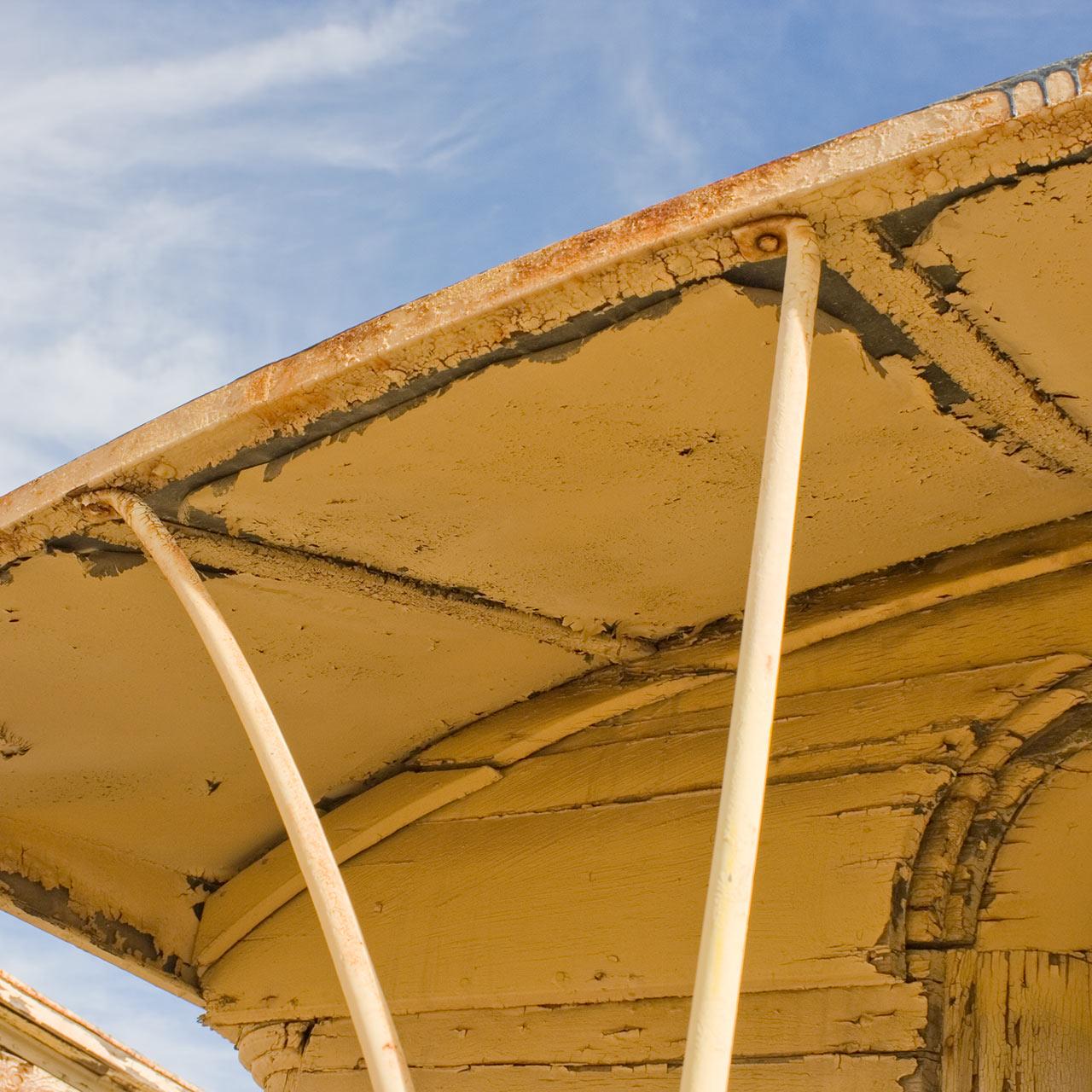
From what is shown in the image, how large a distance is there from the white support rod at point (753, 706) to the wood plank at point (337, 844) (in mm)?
1552

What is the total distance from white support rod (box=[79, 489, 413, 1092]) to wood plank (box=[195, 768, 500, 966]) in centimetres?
108

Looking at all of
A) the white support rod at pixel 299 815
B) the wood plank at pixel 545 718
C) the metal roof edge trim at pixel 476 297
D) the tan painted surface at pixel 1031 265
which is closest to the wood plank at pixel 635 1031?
the wood plank at pixel 545 718

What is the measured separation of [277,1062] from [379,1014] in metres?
1.43

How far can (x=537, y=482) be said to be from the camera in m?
2.27

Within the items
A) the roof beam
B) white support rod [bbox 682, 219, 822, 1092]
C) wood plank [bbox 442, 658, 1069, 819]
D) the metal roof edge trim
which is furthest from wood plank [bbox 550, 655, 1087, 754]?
the metal roof edge trim

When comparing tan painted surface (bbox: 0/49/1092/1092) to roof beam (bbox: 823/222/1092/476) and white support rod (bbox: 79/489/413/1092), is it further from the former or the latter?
white support rod (bbox: 79/489/413/1092)

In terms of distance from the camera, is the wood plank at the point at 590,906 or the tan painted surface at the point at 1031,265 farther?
the wood plank at the point at 590,906

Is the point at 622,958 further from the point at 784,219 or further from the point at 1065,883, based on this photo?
the point at 784,219

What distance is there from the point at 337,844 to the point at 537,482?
1240mm

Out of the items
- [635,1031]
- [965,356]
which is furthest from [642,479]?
[635,1031]

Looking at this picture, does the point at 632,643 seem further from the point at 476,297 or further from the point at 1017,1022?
the point at 476,297

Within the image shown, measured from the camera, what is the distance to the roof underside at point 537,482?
5.68ft

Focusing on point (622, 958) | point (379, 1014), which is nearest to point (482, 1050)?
point (622, 958)

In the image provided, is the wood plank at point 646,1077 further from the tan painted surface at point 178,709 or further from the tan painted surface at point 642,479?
the tan painted surface at point 642,479
